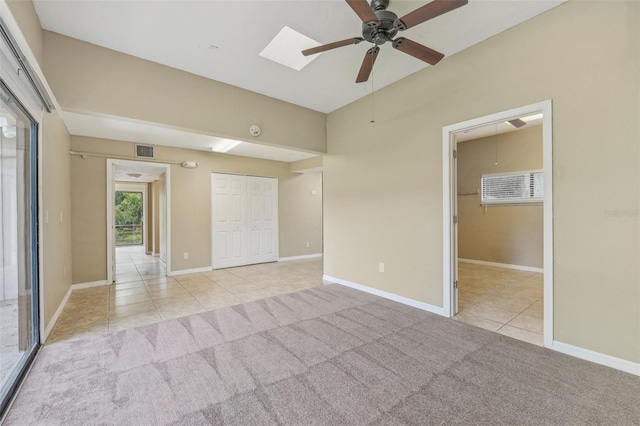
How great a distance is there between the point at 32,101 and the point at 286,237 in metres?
5.12

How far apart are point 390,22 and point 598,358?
10.0ft

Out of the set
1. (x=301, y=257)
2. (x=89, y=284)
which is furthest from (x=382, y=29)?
(x=301, y=257)

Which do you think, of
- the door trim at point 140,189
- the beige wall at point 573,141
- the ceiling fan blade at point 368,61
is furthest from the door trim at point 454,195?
the door trim at point 140,189

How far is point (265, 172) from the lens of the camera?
6.45 metres

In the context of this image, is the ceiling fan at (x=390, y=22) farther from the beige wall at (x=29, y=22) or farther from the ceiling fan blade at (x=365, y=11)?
the beige wall at (x=29, y=22)

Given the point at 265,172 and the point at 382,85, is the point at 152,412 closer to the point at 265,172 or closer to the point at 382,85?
the point at 382,85

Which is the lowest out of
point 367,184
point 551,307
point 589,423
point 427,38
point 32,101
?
point 589,423

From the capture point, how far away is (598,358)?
6.93 feet

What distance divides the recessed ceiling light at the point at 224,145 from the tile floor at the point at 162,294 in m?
2.48

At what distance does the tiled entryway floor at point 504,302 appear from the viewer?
2.79 metres

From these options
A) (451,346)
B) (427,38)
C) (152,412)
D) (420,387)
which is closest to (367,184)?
(427,38)

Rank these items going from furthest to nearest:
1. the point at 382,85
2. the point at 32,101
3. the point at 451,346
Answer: the point at 382,85
the point at 451,346
the point at 32,101

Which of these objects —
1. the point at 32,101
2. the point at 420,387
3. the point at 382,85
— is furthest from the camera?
the point at 382,85

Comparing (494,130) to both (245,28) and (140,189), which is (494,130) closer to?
(245,28)
